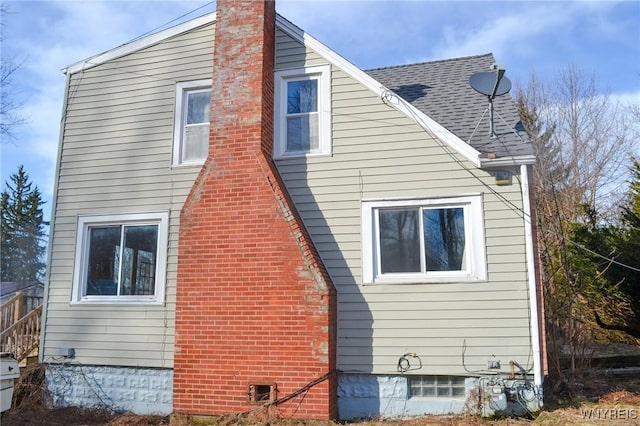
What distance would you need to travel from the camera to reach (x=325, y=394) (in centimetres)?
646

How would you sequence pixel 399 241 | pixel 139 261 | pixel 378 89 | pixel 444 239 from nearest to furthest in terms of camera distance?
pixel 444 239, pixel 399 241, pixel 378 89, pixel 139 261

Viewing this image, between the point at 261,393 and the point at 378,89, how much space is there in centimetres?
498

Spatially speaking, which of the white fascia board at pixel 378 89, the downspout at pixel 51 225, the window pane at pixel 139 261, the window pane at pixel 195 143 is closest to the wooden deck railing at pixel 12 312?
the downspout at pixel 51 225

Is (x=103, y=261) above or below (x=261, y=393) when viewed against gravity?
above

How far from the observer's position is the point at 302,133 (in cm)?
804

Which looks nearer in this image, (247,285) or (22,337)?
(247,285)

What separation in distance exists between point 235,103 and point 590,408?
6940 millimetres

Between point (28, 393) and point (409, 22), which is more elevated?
point (409, 22)

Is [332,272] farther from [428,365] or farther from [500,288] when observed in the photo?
[500,288]

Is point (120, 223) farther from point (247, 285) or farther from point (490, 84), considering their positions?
point (490, 84)

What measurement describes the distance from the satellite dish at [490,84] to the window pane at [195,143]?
453cm

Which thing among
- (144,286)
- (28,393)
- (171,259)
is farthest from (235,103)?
(28,393)

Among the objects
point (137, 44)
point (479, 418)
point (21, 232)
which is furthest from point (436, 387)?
point (21, 232)

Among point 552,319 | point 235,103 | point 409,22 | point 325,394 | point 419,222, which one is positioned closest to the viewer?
point 325,394
